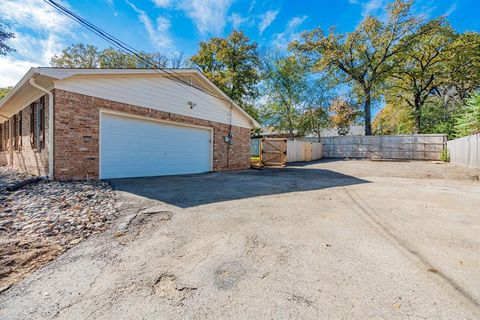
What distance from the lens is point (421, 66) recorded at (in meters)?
20.7

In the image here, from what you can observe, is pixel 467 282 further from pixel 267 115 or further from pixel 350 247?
pixel 267 115

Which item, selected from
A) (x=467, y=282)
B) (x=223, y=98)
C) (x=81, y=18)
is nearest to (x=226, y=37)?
(x=223, y=98)

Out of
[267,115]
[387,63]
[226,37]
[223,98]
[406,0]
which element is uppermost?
[406,0]

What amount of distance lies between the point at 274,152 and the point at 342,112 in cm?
1178

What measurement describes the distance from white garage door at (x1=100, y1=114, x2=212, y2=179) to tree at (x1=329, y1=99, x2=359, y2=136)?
17.5 metres

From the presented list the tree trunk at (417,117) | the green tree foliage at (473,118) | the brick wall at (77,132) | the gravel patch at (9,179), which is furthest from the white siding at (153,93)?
the tree trunk at (417,117)

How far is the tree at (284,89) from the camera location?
22578 millimetres

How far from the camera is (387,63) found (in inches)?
818

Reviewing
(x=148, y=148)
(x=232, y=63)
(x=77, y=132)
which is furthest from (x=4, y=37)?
(x=232, y=63)

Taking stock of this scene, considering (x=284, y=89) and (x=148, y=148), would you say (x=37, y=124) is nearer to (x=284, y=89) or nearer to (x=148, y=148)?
(x=148, y=148)

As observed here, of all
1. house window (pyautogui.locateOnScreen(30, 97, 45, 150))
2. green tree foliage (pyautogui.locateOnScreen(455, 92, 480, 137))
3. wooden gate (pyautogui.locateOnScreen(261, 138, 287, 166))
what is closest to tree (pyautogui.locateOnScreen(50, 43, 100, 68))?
house window (pyautogui.locateOnScreen(30, 97, 45, 150))

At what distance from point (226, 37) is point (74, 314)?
2183 cm

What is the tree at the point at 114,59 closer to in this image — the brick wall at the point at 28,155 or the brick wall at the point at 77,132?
the brick wall at the point at 28,155

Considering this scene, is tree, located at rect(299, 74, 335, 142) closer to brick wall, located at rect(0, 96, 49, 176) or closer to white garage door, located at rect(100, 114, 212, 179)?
white garage door, located at rect(100, 114, 212, 179)
